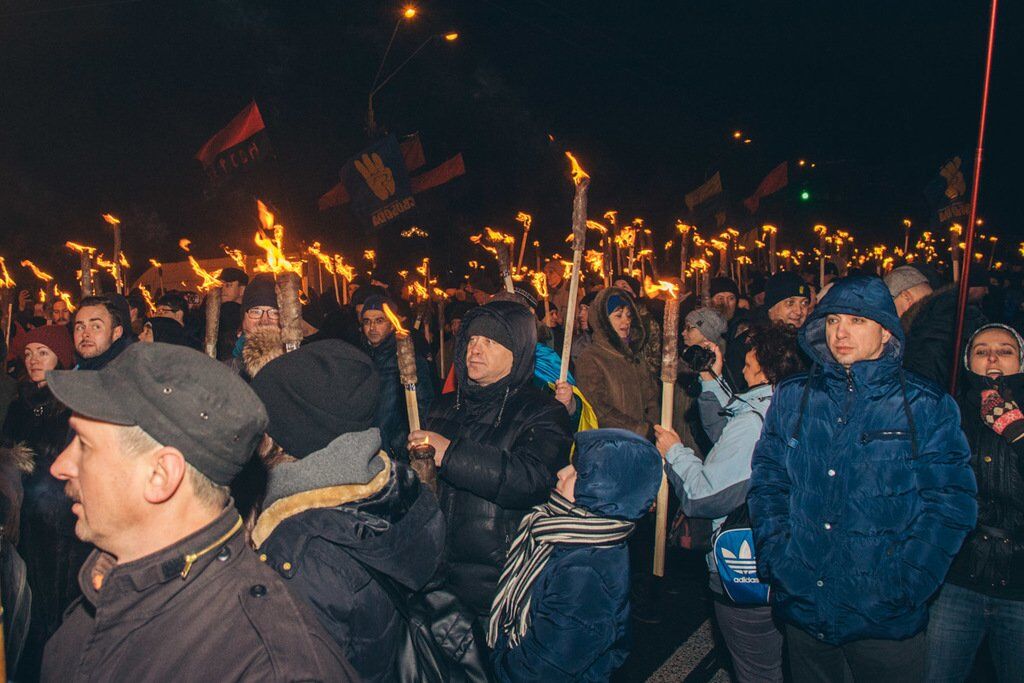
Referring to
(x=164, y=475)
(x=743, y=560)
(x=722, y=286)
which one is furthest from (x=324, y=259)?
(x=164, y=475)

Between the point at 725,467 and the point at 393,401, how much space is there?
262cm

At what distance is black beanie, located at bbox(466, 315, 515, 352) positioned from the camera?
366 centimetres

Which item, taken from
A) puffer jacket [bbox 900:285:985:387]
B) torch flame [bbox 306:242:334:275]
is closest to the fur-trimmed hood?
puffer jacket [bbox 900:285:985:387]

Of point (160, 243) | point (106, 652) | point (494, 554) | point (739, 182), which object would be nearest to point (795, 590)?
point (494, 554)

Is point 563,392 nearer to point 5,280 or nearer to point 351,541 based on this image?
→ point 351,541

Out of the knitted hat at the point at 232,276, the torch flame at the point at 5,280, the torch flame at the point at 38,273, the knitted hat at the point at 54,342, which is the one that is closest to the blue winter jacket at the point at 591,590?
the knitted hat at the point at 54,342

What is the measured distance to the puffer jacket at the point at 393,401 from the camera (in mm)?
5117

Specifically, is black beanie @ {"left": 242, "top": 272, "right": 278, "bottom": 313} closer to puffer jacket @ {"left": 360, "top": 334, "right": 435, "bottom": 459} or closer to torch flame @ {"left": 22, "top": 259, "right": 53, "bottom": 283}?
puffer jacket @ {"left": 360, "top": 334, "right": 435, "bottom": 459}

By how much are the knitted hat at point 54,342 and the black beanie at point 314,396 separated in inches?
132

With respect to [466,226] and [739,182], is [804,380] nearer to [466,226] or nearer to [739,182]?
[466,226]

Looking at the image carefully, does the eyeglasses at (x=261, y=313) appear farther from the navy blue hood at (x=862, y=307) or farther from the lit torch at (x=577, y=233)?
the navy blue hood at (x=862, y=307)

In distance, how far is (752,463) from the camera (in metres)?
3.25

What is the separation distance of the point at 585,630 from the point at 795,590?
0.94 m

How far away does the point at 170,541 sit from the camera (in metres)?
1.60
